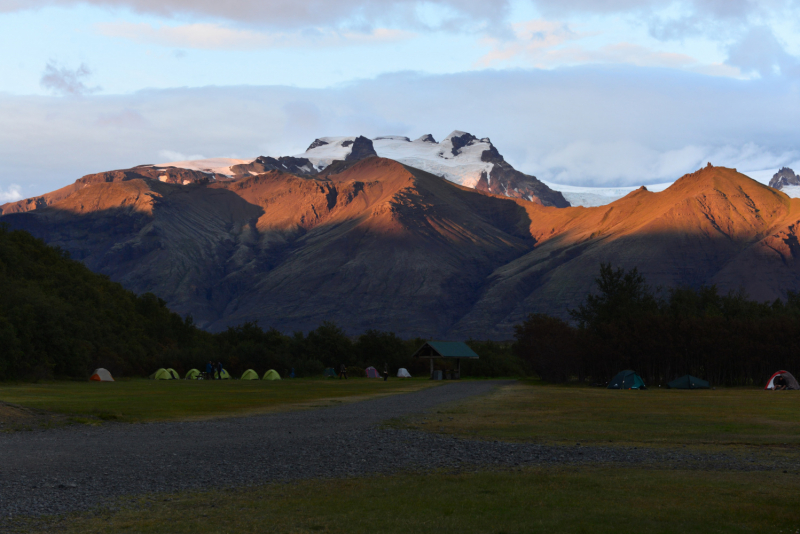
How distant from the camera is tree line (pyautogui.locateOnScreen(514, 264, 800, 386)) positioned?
182 ft

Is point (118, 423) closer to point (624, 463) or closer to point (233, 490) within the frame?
point (233, 490)

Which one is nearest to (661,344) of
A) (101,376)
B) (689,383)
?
(689,383)

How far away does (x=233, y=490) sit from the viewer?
11.1m

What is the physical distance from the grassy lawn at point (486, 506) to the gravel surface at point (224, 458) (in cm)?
113

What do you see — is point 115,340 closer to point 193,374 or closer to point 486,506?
point 193,374

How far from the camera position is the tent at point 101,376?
57719 mm

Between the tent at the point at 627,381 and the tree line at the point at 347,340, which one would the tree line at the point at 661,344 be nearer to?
the tree line at the point at 347,340

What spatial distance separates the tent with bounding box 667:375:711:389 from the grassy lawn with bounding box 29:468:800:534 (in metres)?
43.9

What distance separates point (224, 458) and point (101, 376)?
48760 mm

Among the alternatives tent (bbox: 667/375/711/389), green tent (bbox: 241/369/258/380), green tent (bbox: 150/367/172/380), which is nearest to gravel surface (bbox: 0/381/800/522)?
tent (bbox: 667/375/711/389)

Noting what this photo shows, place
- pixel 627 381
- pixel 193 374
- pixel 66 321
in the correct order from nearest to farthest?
pixel 627 381 → pixel 66 321 → pixel 193 374

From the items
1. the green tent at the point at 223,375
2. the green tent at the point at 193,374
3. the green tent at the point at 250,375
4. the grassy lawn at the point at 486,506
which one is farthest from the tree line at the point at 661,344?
the grassy lawn at the point at 486,506

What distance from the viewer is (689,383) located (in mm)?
52750

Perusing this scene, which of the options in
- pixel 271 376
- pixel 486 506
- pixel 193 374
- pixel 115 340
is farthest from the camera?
pixel 271 376
